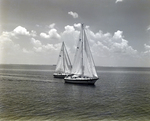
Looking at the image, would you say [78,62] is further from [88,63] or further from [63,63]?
[63,63]

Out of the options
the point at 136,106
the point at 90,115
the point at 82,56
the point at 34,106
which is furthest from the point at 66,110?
the point at 82,56

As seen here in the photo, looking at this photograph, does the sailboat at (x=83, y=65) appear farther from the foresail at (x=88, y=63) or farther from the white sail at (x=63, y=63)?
the white sail at (x=63, y=63)

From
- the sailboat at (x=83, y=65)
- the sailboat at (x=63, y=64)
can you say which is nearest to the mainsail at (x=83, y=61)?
the sailboat at (x=83, y=65)

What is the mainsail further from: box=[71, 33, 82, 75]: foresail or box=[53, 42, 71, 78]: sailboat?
box=[53, 42, 71, 78]: sailboat

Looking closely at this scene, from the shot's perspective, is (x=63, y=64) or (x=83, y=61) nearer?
(x=83, y=61)

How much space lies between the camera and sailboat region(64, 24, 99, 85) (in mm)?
54594

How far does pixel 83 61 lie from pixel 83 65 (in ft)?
4.74

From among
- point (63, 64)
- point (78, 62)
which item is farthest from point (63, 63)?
point (78, 62)

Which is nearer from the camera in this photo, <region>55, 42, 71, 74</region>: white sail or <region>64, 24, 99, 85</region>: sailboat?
<region>64, 24, 99, 85</region>: sailboat

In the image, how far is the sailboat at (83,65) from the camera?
54594mm

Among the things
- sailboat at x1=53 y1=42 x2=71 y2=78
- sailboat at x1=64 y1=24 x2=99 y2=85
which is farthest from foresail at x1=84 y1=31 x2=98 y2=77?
sailboat at x1=53 y1=42 x2=71 y2=78

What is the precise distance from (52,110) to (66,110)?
2.35 meters

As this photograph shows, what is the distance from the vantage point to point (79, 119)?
2277cm

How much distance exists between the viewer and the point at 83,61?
56.5 metres
